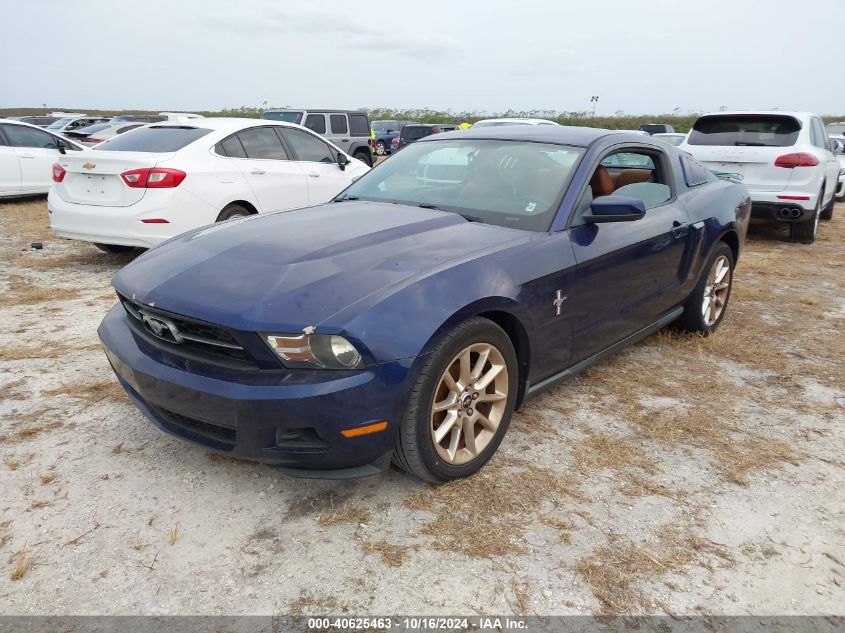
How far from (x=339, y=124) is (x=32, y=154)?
8.12m

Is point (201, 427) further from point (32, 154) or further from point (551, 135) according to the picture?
point (32, 154)

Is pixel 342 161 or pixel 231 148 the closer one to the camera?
pixel 231 148

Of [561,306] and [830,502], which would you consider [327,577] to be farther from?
[830,502]

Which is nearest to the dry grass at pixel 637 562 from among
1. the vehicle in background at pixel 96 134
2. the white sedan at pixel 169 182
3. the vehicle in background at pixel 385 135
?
the white sedan at pixel 169 182

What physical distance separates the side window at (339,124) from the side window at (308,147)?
32.0 ft

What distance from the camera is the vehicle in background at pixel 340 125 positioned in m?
16.2

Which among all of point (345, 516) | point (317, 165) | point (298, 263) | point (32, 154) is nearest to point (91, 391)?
Result: point (298, 263)

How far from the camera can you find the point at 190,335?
2533mm

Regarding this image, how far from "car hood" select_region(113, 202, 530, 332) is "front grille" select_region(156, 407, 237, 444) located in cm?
43

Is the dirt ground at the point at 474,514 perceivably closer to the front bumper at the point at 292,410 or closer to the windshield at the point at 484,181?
the front bumper at the point at 292,410

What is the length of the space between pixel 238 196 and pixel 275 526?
457cm

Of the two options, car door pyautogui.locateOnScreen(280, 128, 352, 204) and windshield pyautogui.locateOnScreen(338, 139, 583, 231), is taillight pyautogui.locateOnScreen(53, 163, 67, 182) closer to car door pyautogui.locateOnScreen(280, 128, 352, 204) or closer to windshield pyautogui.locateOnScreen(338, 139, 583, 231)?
car door pyautogui.locateOnScreen(280, 128, 352, 204)

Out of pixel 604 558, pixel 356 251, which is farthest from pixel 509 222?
pixel 604 558

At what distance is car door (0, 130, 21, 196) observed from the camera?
10.6 metres
